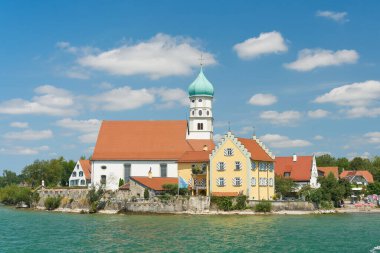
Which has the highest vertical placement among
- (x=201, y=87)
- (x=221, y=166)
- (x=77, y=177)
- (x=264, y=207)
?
(x=201, y=87)

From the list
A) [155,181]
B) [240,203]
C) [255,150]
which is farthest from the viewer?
[155,181]

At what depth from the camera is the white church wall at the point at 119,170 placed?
86.3m

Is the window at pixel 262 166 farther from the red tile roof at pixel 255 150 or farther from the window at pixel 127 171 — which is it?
the window at pixel 127 171

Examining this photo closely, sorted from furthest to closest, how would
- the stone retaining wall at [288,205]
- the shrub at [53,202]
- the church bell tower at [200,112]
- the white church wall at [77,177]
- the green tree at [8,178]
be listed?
the green tree at [8,178]
the white church wall at [77,177]
the church bell tower at [200,112]
the shrub at [53,202]
the stone retaining wall at [288,205]

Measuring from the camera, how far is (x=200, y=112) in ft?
306

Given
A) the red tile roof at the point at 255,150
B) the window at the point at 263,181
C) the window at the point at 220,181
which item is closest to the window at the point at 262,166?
the red tile roof at the point at 255,150

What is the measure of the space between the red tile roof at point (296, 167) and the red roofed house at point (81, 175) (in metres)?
37.2

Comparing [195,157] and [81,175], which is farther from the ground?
[195,157]

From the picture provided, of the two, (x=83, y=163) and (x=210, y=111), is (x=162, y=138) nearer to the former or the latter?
(x=210, y=111)

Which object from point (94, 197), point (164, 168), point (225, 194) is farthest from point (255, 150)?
point (94, 197)

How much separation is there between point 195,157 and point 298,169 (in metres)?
20.8

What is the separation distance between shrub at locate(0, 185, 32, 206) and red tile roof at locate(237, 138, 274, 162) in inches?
1489

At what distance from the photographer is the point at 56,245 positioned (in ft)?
145

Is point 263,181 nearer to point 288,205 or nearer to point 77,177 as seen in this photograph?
point 288,205
